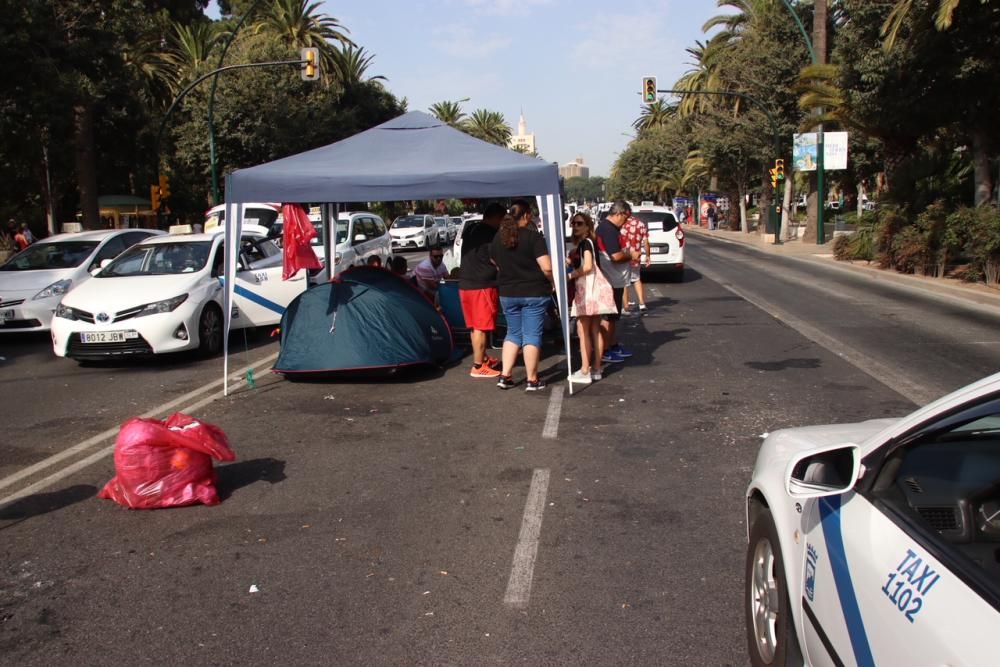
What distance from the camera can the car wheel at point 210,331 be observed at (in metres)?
11.3

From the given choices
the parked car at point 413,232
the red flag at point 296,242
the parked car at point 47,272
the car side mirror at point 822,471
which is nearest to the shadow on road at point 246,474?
the red flag at point 296,242

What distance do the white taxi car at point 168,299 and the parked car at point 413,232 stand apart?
853 inches

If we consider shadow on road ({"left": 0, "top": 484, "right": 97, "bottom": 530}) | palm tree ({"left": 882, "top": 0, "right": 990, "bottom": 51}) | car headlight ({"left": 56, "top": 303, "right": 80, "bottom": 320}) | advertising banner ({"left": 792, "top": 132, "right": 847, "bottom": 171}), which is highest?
palm tree ({"left": 882, "top": 0, "right": 990, "bottom": 51})

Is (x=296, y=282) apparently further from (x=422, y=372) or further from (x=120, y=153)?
(x=120, y=153)

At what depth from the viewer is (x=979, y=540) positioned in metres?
2.56

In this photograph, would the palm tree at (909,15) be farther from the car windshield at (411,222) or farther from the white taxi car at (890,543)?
the car windshield at (411,222)

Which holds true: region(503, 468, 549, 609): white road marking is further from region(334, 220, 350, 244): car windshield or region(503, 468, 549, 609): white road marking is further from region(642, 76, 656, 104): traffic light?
region(642, 76, 656, 104): traffic light

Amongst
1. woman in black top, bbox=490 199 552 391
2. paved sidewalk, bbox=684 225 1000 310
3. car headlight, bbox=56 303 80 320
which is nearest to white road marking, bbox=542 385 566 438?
woman in black top, bbox=490 199 552 391

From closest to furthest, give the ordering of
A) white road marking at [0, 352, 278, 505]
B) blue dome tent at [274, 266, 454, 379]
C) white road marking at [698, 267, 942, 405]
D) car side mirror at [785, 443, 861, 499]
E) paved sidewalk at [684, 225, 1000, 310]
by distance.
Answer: car side mirror at [785, 443, 861, 499] < white road marking at [0, 352, 278, 505] < white road marking at [698, 267, 942, 405] < blue dome tent at [274, 266, 454, 379] < paved sidewalk at [684, 225, 1000, 310]

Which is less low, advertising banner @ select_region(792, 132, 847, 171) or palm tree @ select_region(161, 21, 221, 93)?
palm tree @ select_region(161, 21, 221, 93)

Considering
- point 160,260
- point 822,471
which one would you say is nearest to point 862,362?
point 822,471

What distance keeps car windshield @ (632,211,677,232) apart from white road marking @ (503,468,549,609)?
14651 mm

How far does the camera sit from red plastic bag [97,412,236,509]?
5.46 meters

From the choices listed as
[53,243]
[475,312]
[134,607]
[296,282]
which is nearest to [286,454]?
[134,607]
